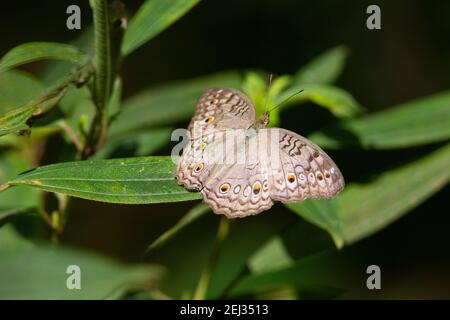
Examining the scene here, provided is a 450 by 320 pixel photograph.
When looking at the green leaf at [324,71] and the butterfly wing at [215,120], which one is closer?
the butterfly wing at [215,120]

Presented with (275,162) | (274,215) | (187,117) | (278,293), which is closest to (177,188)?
(275,162)

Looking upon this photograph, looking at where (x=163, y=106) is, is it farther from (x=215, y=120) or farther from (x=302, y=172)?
(x=302, y=172)

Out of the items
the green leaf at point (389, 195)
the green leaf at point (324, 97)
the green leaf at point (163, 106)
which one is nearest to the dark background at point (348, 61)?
the green leaf at point (163, 106)

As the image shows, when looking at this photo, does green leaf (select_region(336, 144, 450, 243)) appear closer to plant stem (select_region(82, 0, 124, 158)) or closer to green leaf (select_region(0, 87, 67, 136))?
plant stem (select_region(82, 0, 124, 158))

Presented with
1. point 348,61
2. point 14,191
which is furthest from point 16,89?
point 348,61

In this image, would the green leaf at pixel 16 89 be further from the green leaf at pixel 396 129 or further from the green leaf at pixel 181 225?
the green leaf at pixel 396 129
